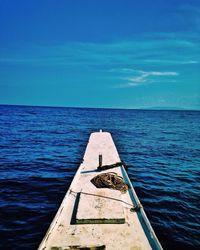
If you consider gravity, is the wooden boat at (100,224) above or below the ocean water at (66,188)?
above

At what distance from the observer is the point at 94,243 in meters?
4.94

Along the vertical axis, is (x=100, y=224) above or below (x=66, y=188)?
above

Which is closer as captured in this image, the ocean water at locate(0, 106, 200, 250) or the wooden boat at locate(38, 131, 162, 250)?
the wooden boat at locate(38, 131, 162, 250)

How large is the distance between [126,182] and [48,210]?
136 inches

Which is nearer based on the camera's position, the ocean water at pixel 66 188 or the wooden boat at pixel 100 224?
the wooden boat at pixel 100 224

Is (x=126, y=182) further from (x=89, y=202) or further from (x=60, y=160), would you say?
(x=60, y=160)

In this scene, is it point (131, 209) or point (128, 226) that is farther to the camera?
point (131, 209)

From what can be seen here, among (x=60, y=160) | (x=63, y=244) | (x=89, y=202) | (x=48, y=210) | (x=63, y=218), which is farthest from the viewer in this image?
(x=60, y=160)

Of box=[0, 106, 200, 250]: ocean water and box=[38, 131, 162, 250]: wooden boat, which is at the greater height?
box=[38, 131, 162, 250]: wooden boat

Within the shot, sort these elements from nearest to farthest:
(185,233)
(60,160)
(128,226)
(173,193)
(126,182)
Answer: (128,226) → (185,233) → (126,182) → (173,193) → (60,160)

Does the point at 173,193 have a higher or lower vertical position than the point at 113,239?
lower

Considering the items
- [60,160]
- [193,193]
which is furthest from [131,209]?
[60,160]

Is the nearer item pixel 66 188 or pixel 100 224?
pixel 100 224

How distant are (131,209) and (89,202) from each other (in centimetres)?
135
